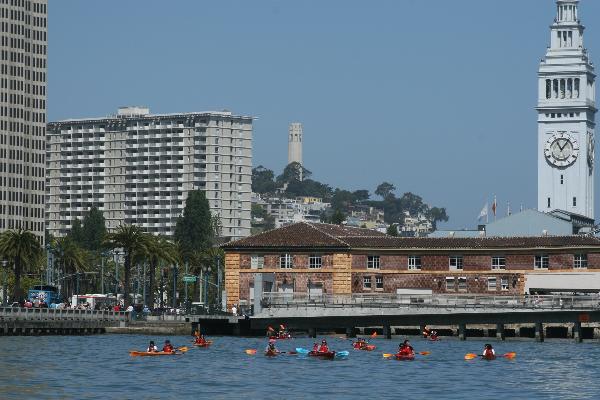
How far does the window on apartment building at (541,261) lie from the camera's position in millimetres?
158000

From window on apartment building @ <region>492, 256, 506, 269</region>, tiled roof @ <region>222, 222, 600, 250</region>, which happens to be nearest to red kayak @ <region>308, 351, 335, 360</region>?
tiled roof @ <region>222, 222, 600, 250</region>

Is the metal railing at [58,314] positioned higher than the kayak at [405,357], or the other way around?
the metal railing at [58,314]

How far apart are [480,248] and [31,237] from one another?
47054mm

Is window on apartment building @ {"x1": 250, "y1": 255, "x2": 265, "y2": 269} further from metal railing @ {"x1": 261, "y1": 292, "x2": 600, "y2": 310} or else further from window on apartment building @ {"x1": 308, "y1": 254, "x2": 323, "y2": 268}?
metal railing @ {"x1": 261, "y1": 292, "x2": 600, "y2": 310}

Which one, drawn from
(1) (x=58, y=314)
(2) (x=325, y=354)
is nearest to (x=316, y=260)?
(1) (x=58, y=314)

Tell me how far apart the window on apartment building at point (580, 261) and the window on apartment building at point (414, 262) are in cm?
1478

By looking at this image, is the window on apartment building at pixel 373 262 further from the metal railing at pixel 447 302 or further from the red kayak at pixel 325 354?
the red kayak at pixel 325 354

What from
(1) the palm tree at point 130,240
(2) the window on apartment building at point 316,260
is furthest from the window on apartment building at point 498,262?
(1) the palm tree at point 130,240

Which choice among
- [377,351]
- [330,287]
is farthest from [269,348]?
[330,287]

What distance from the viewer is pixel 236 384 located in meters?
94.6

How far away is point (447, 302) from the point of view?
443 feet

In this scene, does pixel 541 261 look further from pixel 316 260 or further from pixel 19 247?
pixel 19 247

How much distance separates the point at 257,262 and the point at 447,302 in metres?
33.2

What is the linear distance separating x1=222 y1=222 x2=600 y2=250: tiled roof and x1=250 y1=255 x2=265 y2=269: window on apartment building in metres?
0.97
